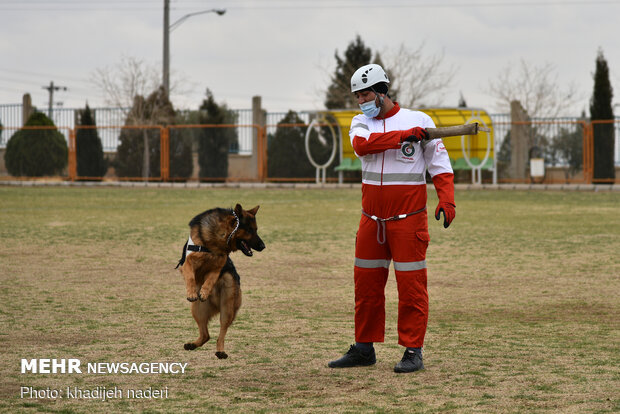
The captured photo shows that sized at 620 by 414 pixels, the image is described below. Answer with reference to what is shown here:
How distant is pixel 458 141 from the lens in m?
34.4

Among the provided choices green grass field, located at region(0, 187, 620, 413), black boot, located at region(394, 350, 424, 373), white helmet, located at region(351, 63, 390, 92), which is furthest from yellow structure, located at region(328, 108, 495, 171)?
black boot, located at region(394, 350, 424, 373)

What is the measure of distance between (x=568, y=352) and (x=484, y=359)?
2.33ft

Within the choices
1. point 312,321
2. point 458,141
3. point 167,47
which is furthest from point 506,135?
point 312,321

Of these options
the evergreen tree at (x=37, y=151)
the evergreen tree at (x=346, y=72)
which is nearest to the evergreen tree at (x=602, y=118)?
the evergreen tree at (x=346, y=72)

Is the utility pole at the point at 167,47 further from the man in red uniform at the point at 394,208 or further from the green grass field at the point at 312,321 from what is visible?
the man in red uniform at the point at 394,208

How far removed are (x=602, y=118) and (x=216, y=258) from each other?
101 ft

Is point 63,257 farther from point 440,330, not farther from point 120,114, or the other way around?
point 120,114

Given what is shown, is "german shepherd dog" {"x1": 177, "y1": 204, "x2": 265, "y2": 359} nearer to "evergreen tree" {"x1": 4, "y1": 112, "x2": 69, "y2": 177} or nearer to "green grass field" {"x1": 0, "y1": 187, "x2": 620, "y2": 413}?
"green grass field" {"x1": 0, "y1": 187, "x2": 620, "y2": 413}

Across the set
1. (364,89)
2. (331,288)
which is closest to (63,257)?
(331,288)

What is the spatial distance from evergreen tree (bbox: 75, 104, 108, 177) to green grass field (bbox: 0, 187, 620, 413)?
2049 cm

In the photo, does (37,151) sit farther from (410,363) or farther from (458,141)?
(410,363)

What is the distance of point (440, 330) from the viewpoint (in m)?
7.80

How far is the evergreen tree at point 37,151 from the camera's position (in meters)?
38.9

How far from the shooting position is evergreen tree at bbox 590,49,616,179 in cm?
3269
